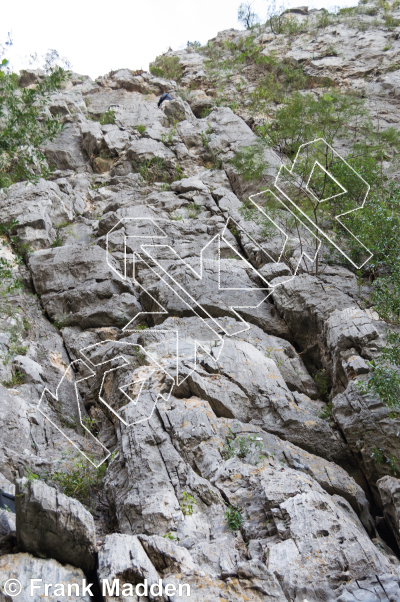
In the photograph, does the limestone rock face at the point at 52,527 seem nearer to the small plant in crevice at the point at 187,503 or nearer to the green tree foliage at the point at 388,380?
the small plant in crevice at the point at 187,503

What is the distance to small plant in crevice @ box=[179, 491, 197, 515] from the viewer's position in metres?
6.41

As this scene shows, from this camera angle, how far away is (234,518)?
247 inches

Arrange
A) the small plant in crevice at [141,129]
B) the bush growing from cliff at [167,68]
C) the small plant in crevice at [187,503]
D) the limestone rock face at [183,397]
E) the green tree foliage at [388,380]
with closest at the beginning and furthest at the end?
the limestone rock face at [183,397]
the small plant in crevice at [187,503]
the green tree foliage at [388,380]
the small plant in crevice at [141,129]
the bush growing from cliff at [167,68]

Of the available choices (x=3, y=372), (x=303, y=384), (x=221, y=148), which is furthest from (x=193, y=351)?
(x=221, y=148)

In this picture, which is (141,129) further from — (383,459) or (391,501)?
(391,501)

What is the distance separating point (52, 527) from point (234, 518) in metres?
2.77

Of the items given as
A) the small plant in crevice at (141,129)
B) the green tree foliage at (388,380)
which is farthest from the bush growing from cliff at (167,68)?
the green tree foliage at (388,380)

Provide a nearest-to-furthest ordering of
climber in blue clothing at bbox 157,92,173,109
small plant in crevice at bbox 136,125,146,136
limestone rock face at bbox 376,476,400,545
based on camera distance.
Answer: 1. limestone rock face at bbox 376,476,400,545
2. small plant in crevice at bbox 136,125,146,136
3. climber in blue clothing at bbox 157,92,173,109

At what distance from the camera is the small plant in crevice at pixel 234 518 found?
6.17 metres

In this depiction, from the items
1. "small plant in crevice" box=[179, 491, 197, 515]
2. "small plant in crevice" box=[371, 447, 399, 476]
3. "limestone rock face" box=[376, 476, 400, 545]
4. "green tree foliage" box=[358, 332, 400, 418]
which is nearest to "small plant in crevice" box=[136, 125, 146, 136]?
"green tree foliage" box=[358, 332, 400, 418]

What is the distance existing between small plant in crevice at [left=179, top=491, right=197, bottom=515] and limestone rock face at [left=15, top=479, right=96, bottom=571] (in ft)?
5.97

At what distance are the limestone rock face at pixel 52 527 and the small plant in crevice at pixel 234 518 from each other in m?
2.16

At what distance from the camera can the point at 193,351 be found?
995cm

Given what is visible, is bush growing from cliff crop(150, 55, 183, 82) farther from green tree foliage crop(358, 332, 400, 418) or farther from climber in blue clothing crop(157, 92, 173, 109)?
green tree foliage crop(358, 332, 400, 418)
